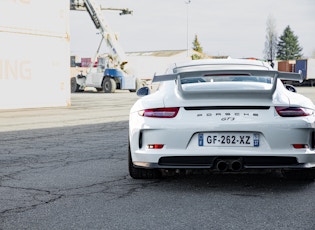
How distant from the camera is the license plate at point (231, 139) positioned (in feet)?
15.4

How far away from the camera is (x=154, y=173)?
5.35m

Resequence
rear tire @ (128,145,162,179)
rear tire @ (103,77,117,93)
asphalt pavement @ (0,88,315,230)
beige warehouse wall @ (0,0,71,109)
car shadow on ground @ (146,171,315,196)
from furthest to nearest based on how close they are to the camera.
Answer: rear tire @ (103,77,117,93) < beige warehouse wall @ (0,0,71,109) < rear tire @ (128,145,162,179) < car shadow on ground @ (146,171,315,196) < asphalt pavement @ (0,88,315,230)

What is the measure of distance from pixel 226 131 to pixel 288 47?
11868 centimetres

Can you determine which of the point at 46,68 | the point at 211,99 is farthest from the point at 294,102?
the point at 46,68

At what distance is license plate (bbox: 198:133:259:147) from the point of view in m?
4.69

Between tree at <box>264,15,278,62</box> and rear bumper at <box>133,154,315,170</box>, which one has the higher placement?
tree at <box>264,15,278,62</box>

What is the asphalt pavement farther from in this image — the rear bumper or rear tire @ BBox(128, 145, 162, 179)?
the rear bumper

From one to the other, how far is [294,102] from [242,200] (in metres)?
1.04

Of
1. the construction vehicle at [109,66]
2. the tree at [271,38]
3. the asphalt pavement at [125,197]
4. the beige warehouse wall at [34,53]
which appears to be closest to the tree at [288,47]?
the tree at [271,38]

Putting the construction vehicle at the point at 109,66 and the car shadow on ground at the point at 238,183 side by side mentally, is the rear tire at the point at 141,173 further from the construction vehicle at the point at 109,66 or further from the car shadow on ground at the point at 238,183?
the construction vehicle at the point at 109,66

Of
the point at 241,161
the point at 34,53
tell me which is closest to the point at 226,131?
the point at 241,161

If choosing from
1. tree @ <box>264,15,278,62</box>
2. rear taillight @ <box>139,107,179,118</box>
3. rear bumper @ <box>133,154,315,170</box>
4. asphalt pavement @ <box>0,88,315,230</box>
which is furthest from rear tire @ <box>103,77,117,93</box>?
tree @ <box>264,15,278,62</box>

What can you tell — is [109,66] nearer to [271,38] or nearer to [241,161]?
[241,161]

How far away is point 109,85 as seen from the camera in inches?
1212
